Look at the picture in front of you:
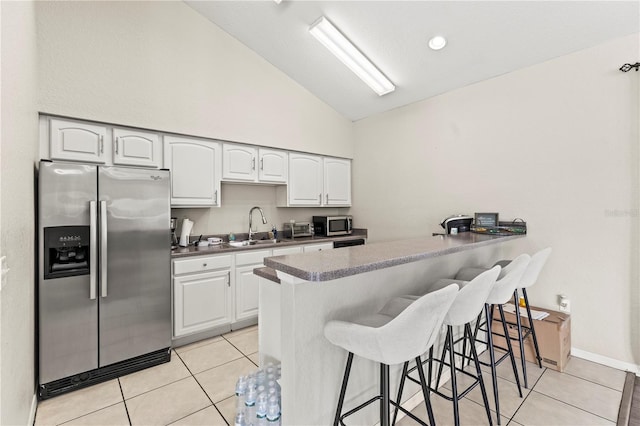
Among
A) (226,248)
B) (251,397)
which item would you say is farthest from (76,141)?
(251,397)

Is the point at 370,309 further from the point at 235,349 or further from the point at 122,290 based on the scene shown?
the point at 122,290

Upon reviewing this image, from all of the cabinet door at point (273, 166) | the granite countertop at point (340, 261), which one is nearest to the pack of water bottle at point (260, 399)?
the granite countertop at point (340, 261)

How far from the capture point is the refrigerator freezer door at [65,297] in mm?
2059

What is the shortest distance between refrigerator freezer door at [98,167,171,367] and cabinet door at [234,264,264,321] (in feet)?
2.42

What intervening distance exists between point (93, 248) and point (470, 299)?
2536 millimetres

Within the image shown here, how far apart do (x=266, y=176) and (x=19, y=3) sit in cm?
244

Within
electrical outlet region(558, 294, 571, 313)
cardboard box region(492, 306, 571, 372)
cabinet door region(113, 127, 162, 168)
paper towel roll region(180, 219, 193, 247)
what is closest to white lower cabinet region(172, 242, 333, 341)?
paper towel roll region(180, 219, 193, 247)

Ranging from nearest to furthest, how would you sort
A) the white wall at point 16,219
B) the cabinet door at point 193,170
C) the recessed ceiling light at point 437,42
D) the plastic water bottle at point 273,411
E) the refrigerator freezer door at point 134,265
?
the white wall at point 16,219 → the plastic water bottle at point 273,411 → the refrigerator freezer door at point 134,265 → the recessed ceiling light at point 437,42 → the cabinet door at point 193,170

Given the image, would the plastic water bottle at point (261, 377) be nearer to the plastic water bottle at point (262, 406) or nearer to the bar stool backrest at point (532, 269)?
the plastic water bottle at point (262, 406)

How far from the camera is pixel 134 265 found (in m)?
2.42

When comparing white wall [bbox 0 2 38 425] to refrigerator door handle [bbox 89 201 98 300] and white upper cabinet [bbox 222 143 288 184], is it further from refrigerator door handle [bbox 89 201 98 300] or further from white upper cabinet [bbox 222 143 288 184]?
white upper cabinet [bbox 222 143 288 184]

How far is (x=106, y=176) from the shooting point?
90.2 inches

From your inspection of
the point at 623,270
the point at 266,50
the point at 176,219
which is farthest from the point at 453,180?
the point at 176,219

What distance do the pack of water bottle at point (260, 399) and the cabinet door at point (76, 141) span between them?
2.31 m
